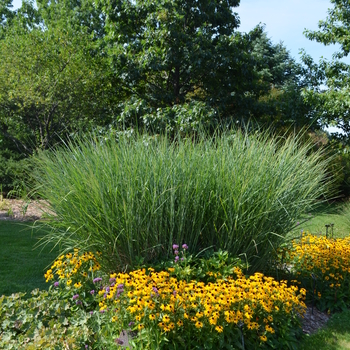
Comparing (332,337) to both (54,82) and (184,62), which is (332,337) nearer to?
(184,62)

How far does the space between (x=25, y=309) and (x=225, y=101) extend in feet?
31.5

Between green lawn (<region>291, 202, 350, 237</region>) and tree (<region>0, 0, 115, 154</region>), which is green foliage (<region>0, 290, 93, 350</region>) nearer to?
green lawn (<region>291, 202, 350, 237</region>)

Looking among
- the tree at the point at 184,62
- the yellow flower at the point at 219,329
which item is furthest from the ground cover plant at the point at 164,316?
the tree at the point at 184,62

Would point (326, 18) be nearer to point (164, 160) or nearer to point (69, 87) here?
point (69, 87)

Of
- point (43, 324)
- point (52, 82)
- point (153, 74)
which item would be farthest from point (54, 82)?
point (43, 324)

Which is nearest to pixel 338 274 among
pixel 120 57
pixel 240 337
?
pixel 240 337

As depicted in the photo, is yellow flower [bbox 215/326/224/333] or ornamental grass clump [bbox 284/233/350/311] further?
ornamental grass clump [bbox 284/233/350/311]

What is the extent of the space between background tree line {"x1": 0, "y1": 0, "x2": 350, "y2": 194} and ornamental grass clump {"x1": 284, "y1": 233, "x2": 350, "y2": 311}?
6.68m

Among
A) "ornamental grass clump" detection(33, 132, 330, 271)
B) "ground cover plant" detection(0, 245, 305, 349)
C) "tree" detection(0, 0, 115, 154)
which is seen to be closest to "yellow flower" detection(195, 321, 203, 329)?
"ground cover plant" detection(0, 245, 305, 349)

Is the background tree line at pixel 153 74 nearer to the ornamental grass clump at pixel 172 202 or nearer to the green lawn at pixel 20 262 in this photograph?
the green lawn at pixel 20 262

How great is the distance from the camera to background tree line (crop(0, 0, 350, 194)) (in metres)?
11.7

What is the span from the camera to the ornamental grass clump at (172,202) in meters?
3.71

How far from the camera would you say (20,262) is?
6105mm

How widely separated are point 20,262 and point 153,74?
333 inches
